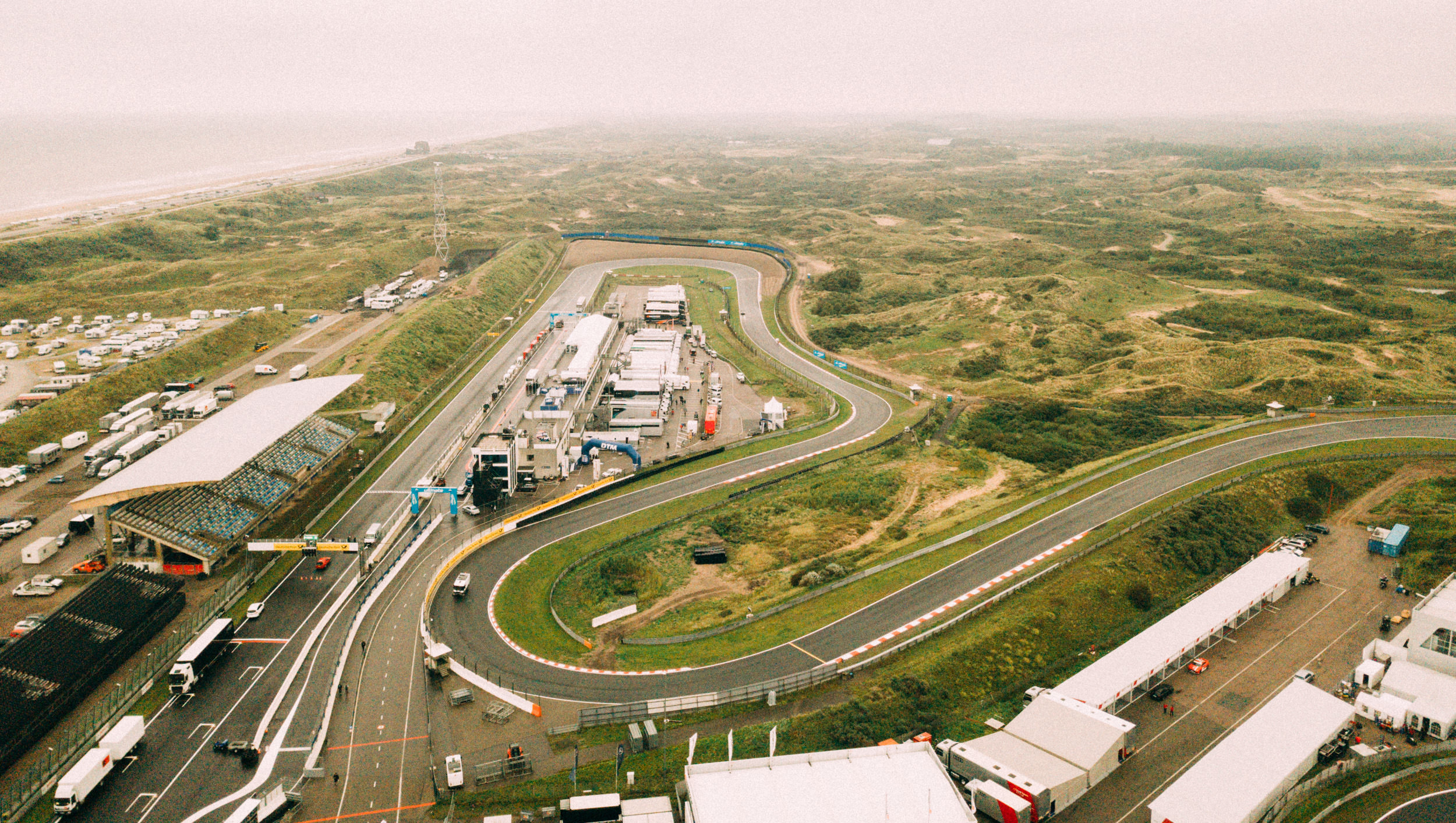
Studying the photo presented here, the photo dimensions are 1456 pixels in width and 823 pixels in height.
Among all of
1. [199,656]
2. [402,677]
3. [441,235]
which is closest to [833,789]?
[402,677]

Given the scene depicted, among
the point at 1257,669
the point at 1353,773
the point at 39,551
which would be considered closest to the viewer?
the point at 1353,773

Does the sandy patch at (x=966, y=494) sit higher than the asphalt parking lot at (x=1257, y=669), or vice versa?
the sandy patch at (x=966, y=494)

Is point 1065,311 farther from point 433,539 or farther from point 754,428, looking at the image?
point 433,539

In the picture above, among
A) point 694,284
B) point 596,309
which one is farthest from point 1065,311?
point 596,309

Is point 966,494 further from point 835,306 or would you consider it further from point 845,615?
point 835,306

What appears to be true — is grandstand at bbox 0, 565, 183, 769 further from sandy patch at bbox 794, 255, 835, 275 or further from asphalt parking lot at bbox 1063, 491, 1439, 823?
sandy patch at bbox 794, 255, 835, 275

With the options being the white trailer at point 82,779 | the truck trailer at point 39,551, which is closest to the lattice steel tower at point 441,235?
the truck trailer at point 39,551

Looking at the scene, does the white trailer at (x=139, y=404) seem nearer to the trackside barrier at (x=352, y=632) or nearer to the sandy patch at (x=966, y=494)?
the trackside barrier at (x=352, y=632)
